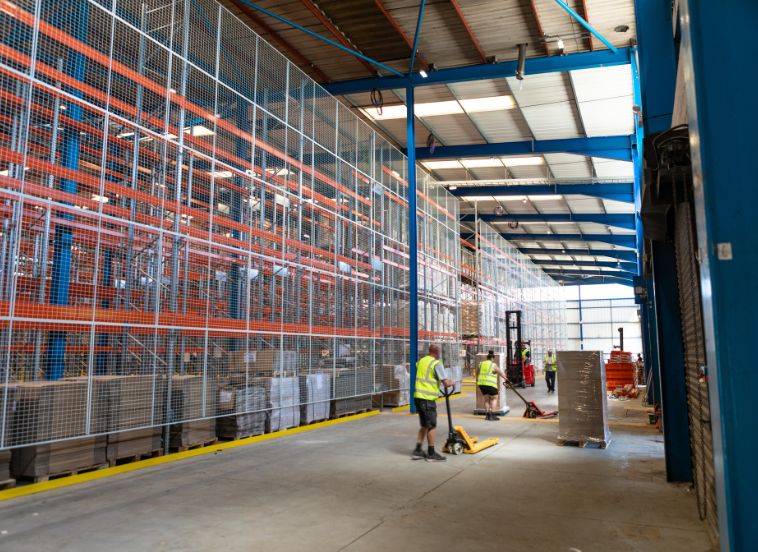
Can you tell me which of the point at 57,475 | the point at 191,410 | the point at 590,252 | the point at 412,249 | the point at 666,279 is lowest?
the point at 57,475

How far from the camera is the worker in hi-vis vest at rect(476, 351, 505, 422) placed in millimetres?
13938

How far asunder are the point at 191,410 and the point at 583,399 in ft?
22.5

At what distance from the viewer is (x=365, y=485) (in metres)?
7.30

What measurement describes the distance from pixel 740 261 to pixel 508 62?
13012 millimetres

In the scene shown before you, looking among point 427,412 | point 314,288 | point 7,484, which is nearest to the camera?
point 7,484

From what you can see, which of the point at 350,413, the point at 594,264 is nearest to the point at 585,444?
the point at 350,413

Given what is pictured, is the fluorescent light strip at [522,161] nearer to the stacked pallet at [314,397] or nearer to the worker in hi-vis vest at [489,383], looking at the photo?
the worker in hi-vis vest at [489,383]

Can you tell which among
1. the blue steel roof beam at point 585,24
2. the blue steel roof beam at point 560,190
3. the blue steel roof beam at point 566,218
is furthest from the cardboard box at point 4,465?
the blue steel roof beam at point 566,218

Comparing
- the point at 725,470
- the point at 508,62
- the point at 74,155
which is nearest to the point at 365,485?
the point at 725,470

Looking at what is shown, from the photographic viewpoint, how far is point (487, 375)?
1407 cm

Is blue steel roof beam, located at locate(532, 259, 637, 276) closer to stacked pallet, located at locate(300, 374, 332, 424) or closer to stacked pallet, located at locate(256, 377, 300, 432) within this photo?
stacked pallet, located at locate(300, 374, 332, 424)

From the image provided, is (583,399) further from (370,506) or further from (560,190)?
(560,190)

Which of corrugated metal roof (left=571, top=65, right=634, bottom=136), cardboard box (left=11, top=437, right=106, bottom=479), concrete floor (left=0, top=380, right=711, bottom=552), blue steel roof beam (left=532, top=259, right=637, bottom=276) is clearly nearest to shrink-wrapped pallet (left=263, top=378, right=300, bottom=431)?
concrete floor (left=0, top=380, right=711, bottom=552)

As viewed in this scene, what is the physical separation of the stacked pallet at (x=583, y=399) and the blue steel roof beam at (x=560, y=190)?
14309 mm
